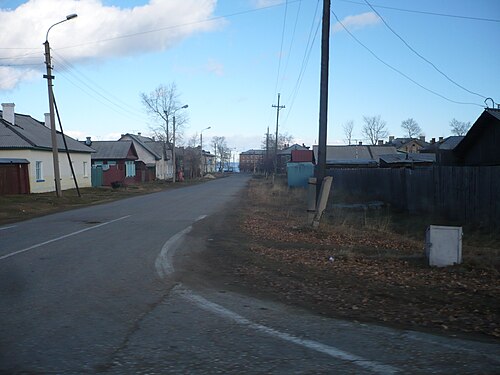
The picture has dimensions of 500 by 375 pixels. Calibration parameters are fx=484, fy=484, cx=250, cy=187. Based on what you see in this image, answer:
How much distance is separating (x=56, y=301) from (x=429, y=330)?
15.4 feet

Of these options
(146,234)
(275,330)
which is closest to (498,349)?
(275,330)

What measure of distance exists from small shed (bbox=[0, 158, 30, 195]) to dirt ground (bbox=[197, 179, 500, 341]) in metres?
22.4

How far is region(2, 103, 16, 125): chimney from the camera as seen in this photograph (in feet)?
119

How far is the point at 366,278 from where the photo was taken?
7758 mm

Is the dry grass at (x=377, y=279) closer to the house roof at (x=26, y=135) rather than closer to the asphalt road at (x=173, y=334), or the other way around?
the asphalt road at (x=173, y=334)

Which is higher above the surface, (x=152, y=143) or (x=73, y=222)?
(x=152, y=143)

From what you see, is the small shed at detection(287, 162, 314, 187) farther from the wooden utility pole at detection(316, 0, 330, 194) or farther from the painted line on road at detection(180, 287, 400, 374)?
the painted line on road at detection(180, 287, 400, 374)

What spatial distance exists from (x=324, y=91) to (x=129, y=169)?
156ft

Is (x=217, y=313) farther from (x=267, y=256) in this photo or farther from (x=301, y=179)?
(x=301, y=179)

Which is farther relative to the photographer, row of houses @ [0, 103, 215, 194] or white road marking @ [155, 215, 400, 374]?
row of houses @ [0, 103, 215, 194]

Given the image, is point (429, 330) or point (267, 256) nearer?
point (429, 330)

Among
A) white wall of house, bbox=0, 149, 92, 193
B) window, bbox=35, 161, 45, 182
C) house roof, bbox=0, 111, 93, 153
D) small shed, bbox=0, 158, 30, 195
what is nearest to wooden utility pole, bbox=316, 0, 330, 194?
small shed, bbox=0, 158, 30, 195

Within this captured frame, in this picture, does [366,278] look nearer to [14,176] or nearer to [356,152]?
[14,176]

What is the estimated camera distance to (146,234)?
13.4m
